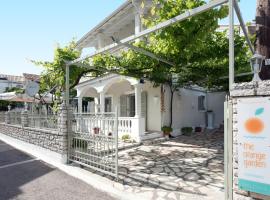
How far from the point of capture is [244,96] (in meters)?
3.70

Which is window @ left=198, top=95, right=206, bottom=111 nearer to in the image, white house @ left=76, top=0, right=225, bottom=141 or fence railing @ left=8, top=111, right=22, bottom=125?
white house @ left=76, top=0, right=225, bottom=141

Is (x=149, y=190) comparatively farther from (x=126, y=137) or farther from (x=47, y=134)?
(x=126, y=137)

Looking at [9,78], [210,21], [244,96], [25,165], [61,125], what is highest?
[9,78]

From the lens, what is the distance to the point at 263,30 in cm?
496

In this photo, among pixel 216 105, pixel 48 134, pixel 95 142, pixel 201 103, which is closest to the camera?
pixel 95 142

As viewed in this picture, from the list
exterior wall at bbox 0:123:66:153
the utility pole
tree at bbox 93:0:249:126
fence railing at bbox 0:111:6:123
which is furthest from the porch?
the utility pole

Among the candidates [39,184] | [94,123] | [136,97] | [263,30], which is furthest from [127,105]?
[263,30]

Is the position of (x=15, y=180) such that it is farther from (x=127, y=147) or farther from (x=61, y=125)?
(x=127, y=147)

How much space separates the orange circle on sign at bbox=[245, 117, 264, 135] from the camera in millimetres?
3482

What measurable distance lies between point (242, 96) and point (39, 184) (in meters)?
5.61

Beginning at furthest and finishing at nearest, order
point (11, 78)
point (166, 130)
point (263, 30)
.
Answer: point (11, 78) → point (166, 130) → point (263, 30)

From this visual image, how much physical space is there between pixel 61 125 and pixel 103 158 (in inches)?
105

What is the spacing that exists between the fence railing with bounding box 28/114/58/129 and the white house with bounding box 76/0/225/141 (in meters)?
4.31

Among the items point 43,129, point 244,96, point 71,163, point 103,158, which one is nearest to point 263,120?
point 244,96
